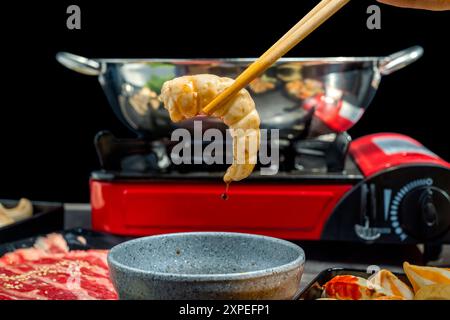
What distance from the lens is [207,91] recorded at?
3.70 feet

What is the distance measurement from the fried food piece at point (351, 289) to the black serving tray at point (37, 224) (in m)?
1.02

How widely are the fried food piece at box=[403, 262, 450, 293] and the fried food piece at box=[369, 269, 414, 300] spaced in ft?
0.05

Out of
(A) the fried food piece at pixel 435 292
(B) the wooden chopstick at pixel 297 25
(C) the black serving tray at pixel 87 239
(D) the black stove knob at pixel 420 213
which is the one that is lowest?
(C) the black serving tray at pixel 87 239

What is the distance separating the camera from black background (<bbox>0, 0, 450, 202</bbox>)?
2.60 meters

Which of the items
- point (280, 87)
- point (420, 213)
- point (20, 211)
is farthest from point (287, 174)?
point (20, 211)

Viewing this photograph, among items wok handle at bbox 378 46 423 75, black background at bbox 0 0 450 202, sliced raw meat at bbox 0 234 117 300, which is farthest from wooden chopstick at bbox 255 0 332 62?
black background at bbox 0 0 450 202

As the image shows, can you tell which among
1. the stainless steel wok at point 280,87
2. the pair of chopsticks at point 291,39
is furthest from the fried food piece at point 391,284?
the stainless steel wok at point 280,87

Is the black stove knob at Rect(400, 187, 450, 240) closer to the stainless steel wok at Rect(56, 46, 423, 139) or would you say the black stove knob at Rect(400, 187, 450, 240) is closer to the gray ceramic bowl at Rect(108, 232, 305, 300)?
the stainless steel wok at Rect(56, 46, 423, 139)

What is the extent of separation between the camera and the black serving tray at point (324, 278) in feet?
3.80

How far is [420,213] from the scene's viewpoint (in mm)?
1795

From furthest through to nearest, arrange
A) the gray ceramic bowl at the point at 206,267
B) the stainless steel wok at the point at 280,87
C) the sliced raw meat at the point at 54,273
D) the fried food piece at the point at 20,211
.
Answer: the fried food piece at the point at 20,211, the stainless steel wok at the point at 280,87, the sliced raw meat at the point at 54,273, the gray ceramic bowl at the point at 206,267

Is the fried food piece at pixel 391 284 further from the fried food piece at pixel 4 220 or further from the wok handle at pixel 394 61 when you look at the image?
the fried food piece at pixel 4 220

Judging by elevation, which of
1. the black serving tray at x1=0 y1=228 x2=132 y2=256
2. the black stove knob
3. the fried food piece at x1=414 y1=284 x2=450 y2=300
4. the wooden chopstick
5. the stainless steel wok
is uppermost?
the wooden chopstick

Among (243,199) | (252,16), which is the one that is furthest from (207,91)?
(252,16)
